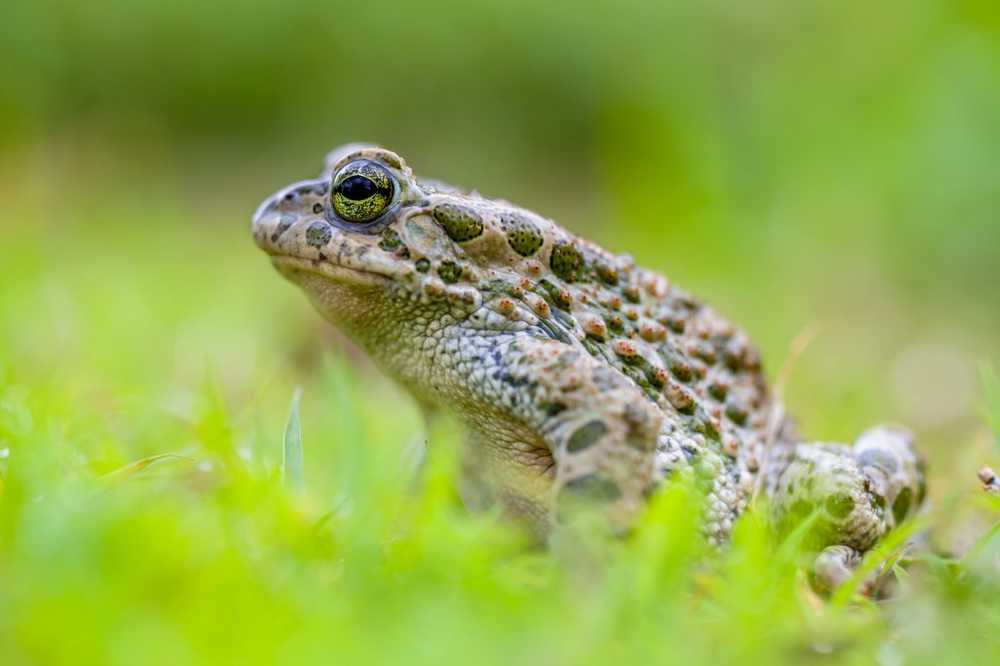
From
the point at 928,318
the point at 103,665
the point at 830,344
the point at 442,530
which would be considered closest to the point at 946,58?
the point at 928,318

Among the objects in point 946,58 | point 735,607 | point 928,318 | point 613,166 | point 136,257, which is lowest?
point 735,607

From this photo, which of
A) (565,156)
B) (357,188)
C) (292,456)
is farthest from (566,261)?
(565,156)

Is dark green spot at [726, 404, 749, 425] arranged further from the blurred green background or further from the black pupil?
the black pupil

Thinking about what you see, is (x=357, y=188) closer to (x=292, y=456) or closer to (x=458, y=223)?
(x=458, y=223)

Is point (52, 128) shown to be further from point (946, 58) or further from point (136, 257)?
point (946, 58)

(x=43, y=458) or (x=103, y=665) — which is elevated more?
(x=43, y=458)

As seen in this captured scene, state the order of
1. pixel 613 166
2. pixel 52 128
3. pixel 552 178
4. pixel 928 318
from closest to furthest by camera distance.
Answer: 1. pixel 928 318
2. pixel 613 166
3. pixel 52 128
4. pixel 552 178

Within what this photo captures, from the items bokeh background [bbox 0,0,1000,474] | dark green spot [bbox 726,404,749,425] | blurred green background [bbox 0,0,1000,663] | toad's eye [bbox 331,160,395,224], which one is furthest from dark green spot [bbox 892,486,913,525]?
toad's eye [bbox 331,160,395,224]
